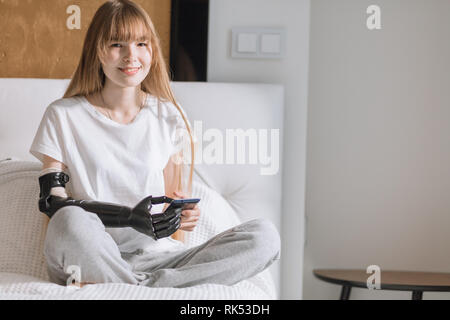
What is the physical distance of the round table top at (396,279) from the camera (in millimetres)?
1688

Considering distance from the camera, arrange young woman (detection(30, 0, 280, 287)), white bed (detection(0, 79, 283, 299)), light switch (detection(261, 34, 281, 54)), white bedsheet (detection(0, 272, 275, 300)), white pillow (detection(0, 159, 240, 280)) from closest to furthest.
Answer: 1. white bedsheet (detection(0, 272, 275, 300))
2. young woman (detection(30, 0, 280, 287))
3. white pillow (detection(0, 159, 240, 280))
4. white bed (detection(0, 79, 283, 299))
5. light switch (detection(261, 34, 281, 54))

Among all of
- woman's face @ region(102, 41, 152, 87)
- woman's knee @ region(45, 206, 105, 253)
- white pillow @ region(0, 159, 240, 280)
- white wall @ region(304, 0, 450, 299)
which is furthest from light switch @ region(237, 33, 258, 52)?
woman's knee @ region(45, 206, 105, 253)

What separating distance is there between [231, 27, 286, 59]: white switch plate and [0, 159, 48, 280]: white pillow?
0.68 m

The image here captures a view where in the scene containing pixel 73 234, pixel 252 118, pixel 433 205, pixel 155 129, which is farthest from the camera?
pixel 433 205

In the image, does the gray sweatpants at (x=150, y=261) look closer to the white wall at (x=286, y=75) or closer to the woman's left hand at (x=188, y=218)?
the woman's left hand at (x=188, y=218)

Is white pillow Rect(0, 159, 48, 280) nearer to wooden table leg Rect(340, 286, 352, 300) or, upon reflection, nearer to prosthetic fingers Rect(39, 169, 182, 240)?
prosthetic fingers Rect(39, 169, 182, 240)

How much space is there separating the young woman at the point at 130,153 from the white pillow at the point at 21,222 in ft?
0.30

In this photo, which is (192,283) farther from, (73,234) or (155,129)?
(155,129)

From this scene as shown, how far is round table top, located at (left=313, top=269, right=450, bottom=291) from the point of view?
1.69 m

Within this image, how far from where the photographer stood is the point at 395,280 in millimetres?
1773

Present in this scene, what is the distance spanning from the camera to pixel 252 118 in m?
1.79
